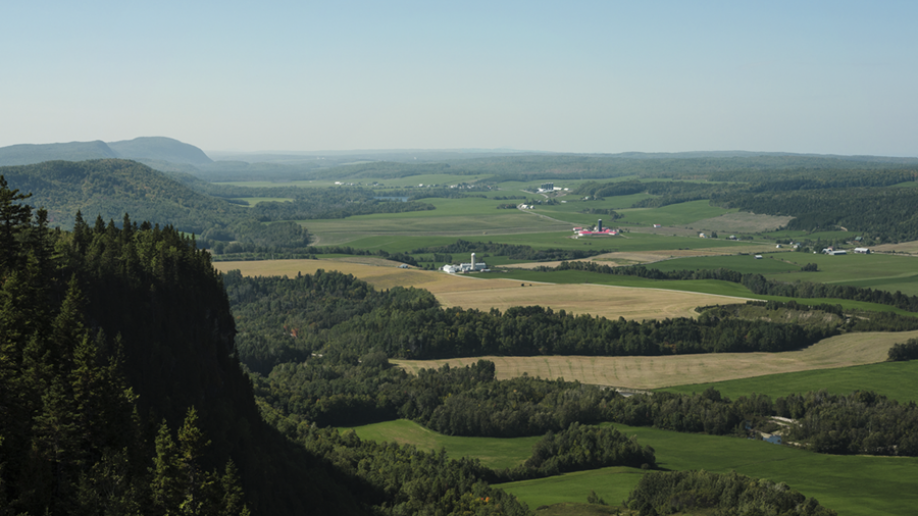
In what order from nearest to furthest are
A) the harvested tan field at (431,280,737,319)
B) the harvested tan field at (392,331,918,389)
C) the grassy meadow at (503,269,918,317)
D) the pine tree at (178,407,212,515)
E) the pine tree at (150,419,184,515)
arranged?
the pine tree at (150,419,184,515), the pine tree at (178,407,212,515), the harvested tan field at (392,331,918,389), the harvested tan field at (431,280,737,319), the grassy meadow at (503,269,918,317)

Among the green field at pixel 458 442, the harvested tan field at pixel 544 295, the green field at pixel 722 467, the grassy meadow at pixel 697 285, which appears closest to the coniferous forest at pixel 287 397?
the green field at pixel 458 442

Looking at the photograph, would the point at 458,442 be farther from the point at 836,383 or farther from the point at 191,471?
the point at 191,471

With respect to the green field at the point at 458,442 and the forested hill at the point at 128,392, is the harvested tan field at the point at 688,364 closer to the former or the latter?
the green field at the point at 458,442

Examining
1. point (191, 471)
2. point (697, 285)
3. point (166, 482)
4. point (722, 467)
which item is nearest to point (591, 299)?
point (697, 285)

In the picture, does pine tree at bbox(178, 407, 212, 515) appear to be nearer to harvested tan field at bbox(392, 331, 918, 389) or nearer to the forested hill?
the forested hill

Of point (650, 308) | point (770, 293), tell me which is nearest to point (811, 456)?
point (650, 308)

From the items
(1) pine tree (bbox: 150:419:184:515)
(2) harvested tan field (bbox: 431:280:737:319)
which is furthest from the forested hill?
(2) harvested tan field (bbox: 431:280:737:319)

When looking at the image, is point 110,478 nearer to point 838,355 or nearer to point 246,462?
point 246,462
